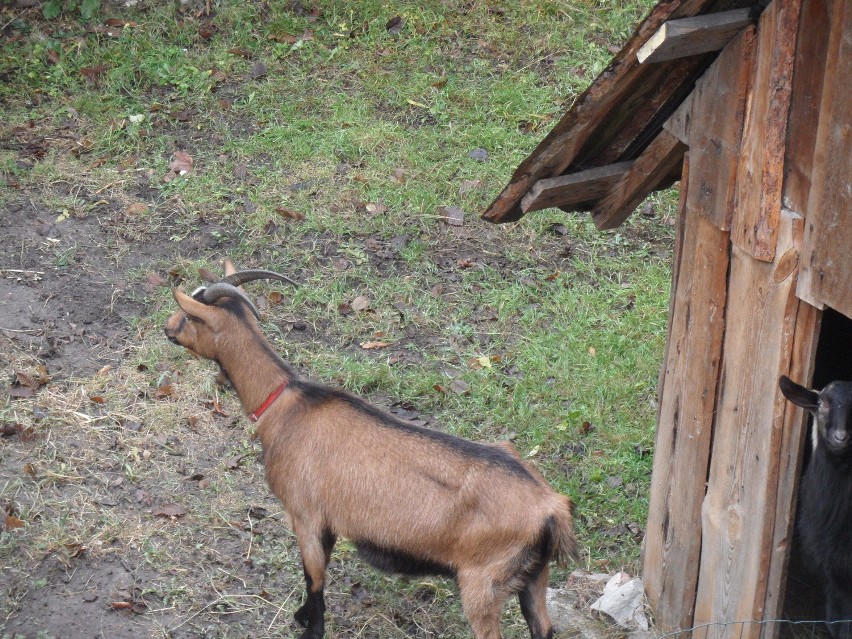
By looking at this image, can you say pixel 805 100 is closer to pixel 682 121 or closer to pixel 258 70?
pixel 682 121

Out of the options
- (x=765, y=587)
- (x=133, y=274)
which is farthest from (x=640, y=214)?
(x=765, y=587)

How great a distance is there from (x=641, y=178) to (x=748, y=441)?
1.48m

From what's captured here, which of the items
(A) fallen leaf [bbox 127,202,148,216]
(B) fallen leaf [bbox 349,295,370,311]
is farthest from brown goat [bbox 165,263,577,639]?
(A) fallen leaf [bbox 127,202,148,216]

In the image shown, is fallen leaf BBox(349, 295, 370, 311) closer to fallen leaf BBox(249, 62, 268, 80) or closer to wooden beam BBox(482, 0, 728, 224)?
wooden beam BBox(482, 0, 728, 224)

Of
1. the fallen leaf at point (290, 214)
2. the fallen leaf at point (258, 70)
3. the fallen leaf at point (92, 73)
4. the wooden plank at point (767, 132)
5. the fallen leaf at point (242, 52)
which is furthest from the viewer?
the fallen leaf at point (242, 52)

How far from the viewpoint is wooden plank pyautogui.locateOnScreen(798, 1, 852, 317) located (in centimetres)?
311

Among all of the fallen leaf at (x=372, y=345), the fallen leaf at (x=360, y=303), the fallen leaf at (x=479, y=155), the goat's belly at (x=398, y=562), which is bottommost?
the goat's belly at (x=398, y=562)

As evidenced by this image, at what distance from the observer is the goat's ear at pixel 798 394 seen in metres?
3.51

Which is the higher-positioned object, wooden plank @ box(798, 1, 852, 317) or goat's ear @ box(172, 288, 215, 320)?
wooden plank @ box(798, 1, 852, 317)

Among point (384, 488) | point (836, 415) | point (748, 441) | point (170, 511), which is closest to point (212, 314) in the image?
point (384, 488)

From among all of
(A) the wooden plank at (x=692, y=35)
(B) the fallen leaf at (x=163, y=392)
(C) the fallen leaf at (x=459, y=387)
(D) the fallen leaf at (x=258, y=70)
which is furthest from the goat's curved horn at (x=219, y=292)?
(D) the fallen leaf at (x=258, y=70)

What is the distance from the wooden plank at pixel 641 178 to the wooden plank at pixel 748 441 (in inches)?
31.3

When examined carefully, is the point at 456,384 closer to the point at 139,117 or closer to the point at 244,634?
the point at 244,634

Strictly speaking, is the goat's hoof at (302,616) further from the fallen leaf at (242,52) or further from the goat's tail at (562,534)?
the fallen leaf at (242,52)
